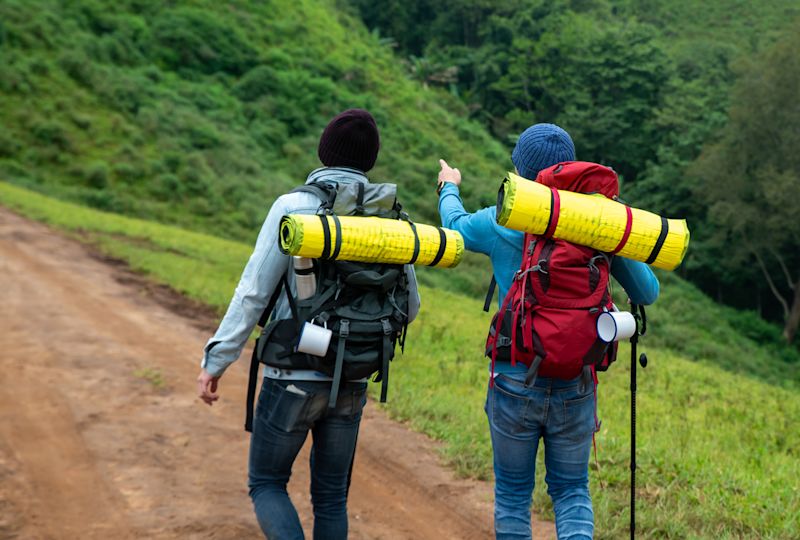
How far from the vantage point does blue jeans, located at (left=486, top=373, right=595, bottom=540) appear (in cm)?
283

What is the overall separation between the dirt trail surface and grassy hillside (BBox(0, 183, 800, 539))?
16.9 inches

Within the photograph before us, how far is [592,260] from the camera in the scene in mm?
2764

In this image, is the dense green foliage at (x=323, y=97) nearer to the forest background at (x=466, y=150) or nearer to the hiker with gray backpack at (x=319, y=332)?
the forest background at (x=466, y=150)

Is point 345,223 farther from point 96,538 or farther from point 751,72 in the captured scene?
point 751,72

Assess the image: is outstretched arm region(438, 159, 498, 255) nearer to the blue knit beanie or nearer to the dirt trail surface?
Answer: the blue knit beanie

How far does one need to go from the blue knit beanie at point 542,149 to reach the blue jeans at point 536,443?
76 cm

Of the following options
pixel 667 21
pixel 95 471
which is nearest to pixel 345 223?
pixel 95 471

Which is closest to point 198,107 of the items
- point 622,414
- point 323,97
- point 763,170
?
point 323,97

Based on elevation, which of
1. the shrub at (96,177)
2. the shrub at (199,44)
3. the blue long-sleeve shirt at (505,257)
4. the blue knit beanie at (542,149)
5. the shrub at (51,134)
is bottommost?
the shrub at (96,177)

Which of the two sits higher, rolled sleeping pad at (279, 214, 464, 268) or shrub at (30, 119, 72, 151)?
rolled sleeping pad at (279, 214, 464, 268)

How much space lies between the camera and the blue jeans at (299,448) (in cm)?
283

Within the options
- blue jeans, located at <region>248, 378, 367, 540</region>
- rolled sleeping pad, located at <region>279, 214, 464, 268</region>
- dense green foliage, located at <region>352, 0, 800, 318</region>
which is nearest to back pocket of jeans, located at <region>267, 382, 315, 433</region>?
blue jeans, located at <region>248, 378, 367, 540</region>

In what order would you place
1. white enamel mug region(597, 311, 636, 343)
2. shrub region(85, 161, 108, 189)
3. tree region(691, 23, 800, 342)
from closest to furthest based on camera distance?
white enamel mug region(597, 311, 636, 343)
shrub region(85, 161, 108, 189)
tree region(691, 23, 800, 342)

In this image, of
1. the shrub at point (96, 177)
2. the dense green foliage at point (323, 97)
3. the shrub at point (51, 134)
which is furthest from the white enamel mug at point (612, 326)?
the shrub at point (51, 134)
